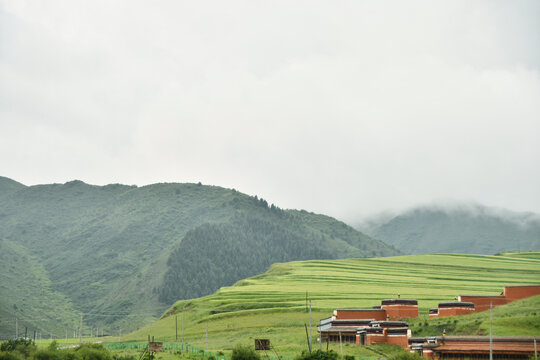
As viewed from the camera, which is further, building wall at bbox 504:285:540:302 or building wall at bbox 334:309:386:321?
building wall at bbox 504:285:540:302

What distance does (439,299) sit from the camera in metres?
108

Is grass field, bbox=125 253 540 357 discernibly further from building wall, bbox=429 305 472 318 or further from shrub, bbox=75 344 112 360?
shrub, bbox=75 344 112 360

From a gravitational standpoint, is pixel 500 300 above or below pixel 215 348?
above

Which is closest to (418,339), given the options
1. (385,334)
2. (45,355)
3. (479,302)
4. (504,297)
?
(385,334)

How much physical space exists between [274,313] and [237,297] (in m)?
20.4

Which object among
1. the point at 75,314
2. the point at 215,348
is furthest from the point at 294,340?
the point at 75,314

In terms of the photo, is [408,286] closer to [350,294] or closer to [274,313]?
[350,294]

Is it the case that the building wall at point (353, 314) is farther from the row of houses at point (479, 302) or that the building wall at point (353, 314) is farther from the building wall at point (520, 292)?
the building wall at point (520, 292)

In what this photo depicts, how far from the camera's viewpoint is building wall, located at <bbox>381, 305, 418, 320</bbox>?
7831 centimetres

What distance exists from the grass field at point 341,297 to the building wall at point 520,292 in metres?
4.92

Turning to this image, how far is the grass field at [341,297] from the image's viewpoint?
70.4 metres

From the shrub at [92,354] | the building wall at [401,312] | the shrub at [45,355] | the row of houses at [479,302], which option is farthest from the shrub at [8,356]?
the row of houses at [479,302]

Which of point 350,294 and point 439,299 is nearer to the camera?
point 439,299

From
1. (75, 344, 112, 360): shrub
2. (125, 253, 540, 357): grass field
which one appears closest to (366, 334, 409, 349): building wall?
(125, 253, 540, 357): grass field
